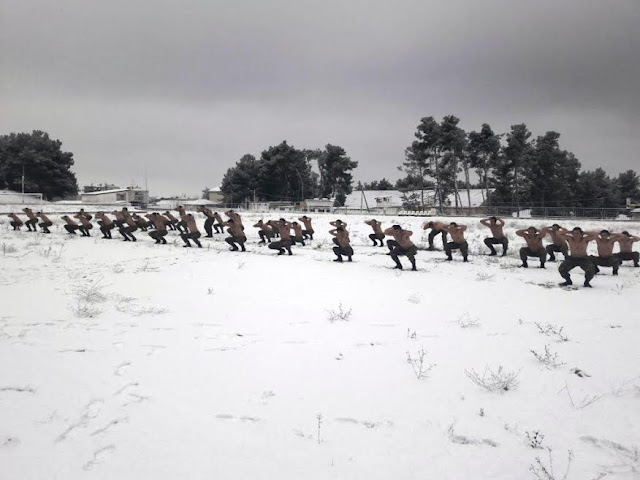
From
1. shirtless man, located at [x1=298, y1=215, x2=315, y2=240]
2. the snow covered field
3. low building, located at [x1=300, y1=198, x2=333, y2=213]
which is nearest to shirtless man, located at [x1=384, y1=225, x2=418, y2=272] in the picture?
the snow covered field

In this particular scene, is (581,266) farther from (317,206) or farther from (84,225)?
(317,206)

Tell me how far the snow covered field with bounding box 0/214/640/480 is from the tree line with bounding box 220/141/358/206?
5921cm

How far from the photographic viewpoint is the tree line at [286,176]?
6575cm

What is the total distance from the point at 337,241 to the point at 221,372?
9402 millimetres

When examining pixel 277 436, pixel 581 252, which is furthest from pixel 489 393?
pixel 581 252

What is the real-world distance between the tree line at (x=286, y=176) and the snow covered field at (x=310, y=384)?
194ft

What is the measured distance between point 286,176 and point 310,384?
64.2 m

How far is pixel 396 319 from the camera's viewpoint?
649 cm

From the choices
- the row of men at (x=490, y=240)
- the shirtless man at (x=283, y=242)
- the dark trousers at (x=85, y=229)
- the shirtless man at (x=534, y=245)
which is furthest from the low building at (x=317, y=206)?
the shirtless man at (x=534, y=245)

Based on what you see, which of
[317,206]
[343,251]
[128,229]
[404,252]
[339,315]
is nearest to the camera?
[339,315]

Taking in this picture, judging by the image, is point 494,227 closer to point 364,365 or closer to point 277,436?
point 364,365

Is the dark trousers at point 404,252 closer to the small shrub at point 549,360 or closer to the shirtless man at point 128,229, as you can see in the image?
the small shrub at point 549,360

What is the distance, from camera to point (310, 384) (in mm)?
4082

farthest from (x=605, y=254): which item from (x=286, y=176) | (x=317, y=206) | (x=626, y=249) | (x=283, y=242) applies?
(x=286, y=176)
